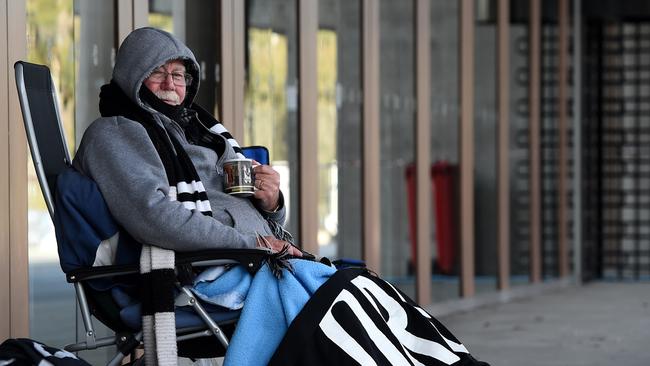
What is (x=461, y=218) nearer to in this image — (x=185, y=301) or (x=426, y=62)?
(x=426, y=62)

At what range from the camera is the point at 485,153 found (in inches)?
336

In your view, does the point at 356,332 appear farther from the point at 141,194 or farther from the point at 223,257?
the point at 141,194

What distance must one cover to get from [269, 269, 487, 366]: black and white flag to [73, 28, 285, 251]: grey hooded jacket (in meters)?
0.31

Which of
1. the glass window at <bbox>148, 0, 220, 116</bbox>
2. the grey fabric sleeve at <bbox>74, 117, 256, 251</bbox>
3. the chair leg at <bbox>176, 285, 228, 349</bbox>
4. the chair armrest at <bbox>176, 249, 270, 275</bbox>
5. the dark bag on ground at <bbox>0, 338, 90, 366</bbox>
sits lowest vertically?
the dark bag on ground at <bbox>0, 338, 90, 366</bbox>

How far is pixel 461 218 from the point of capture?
316 inches

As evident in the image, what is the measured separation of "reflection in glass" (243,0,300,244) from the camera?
5.54 metres

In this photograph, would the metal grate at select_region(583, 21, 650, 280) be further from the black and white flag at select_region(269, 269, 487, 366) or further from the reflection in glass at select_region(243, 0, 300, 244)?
the black and white flag at select_region(269, 269, 487, 366)

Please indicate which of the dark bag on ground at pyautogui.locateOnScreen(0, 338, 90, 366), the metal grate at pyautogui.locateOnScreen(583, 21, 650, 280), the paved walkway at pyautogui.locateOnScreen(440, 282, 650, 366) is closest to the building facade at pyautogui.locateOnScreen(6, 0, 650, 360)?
the metal grate at pyautogui.locateOnScreen(583, 21, 650, 280)

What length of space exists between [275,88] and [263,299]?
2678 millimetres

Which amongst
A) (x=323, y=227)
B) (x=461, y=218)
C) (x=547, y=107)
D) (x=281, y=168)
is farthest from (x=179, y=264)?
(x=547, y=107)

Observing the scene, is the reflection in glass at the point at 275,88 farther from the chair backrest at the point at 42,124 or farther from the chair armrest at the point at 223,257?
the chair armrest at the point at 223,257

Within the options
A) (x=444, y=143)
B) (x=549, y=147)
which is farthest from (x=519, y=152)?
(x=444, y=143)

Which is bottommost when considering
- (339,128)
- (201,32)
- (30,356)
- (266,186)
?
(30,356)

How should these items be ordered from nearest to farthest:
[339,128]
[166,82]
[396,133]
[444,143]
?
[166,82], [339,128], [396,133], [444,143]
